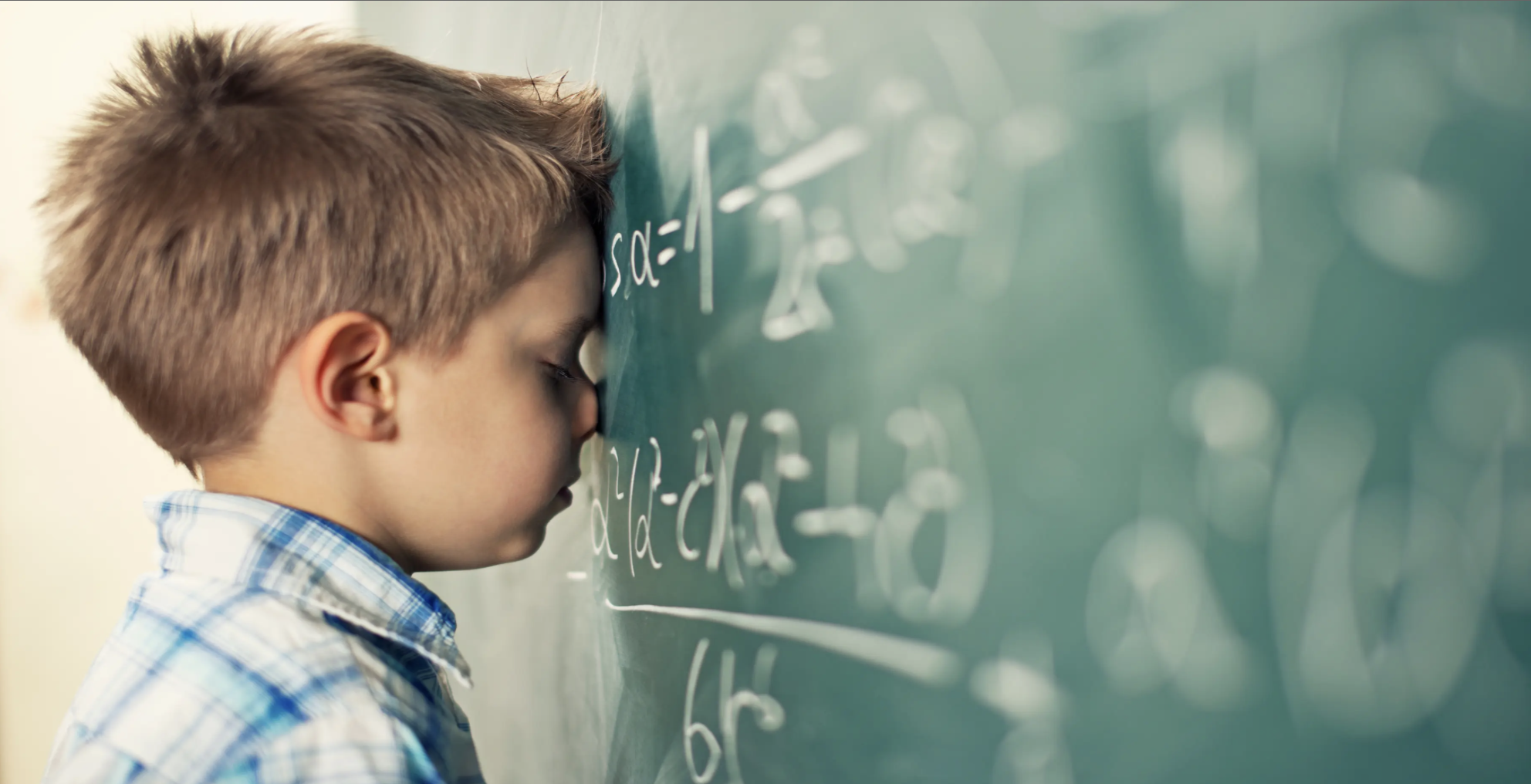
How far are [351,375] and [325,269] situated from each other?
64 mm

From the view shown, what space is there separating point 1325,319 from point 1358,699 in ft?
0.38

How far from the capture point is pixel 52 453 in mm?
1648

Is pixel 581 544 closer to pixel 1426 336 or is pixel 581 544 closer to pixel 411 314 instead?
pixel 411 314

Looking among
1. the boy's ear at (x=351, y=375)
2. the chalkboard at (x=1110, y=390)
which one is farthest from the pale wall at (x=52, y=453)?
the chalkboard at (x=1110, y=390)

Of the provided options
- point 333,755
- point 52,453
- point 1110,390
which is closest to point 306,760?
point 333,755

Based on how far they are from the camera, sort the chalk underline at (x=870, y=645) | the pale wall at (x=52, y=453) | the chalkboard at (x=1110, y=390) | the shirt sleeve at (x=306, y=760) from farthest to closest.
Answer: the pale wall at (x=52, y=453)
the shirt sleeve at (x=306, y=760)
the chalk underline at (x=870, y=645)
the chalkboard at (x=1110, y=390)

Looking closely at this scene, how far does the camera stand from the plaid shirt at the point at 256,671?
53 centimetres

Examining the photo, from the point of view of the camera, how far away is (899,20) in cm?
44

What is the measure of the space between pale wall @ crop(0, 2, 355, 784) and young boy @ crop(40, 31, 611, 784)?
1.16 meters

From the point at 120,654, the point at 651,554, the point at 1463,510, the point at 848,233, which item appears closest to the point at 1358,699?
the point at 1463,510

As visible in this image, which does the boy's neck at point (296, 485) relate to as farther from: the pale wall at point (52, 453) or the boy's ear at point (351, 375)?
the pale wall at point (52, 453)

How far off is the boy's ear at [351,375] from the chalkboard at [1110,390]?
0.62ft

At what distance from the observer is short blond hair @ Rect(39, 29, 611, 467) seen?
593mm

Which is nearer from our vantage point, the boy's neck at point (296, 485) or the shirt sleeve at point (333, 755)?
the shirt sleeve at point (333, 755)
